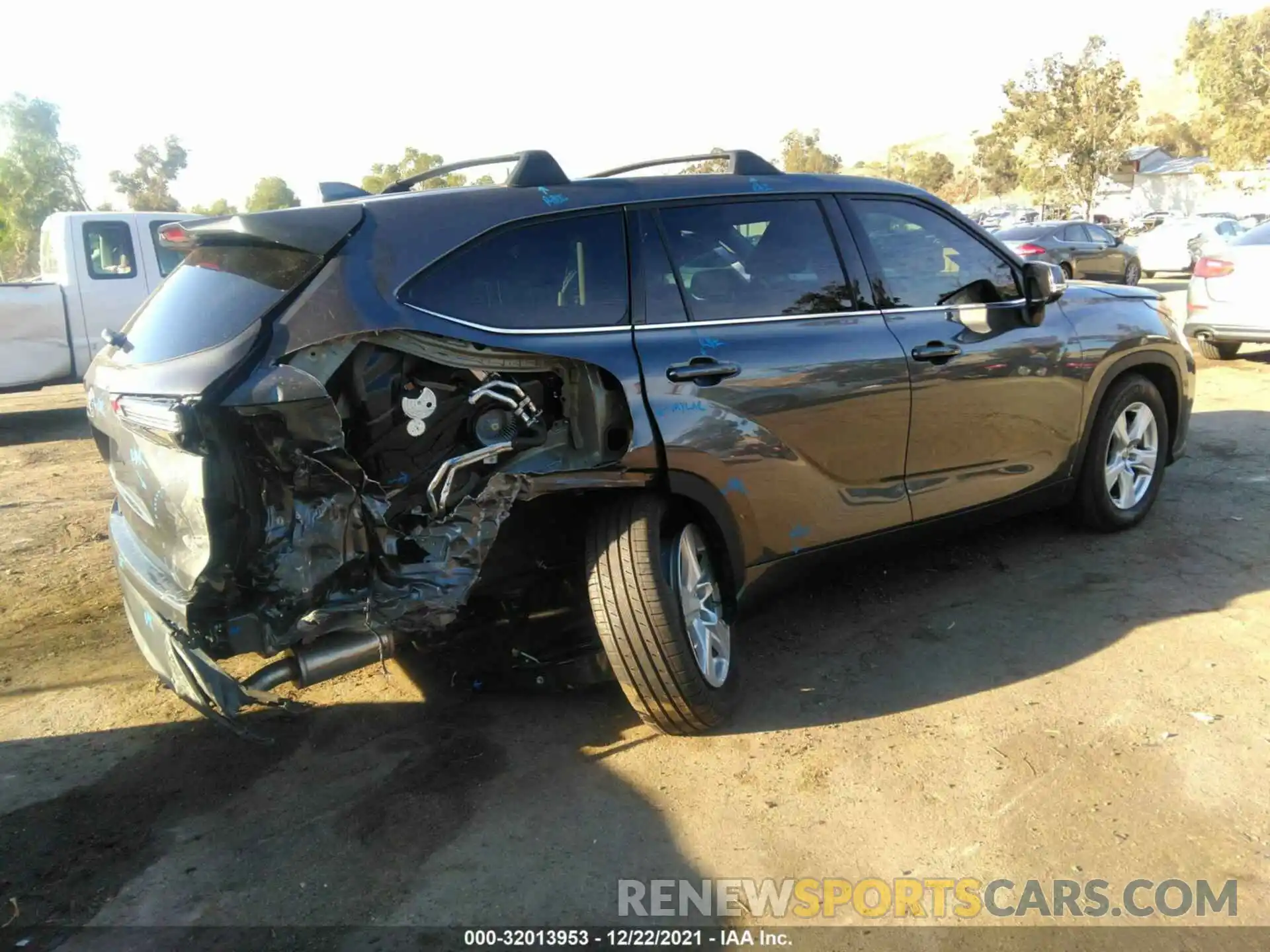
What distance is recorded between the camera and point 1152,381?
200 inches

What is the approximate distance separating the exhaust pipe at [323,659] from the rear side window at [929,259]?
2484 millimetres

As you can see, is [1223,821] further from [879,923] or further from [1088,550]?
[1088,550]

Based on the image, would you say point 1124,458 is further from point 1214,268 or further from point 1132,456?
point 1214,268

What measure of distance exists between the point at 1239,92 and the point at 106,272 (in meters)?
53.2

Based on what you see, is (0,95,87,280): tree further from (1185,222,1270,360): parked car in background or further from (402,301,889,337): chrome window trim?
(402,301,889,337): chrome window trim

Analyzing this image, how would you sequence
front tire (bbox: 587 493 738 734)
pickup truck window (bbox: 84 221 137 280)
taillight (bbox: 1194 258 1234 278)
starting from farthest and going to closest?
pickup truck window (bbox: 84 221 137 280), taillight (bbox: 1194 258 1234 278), front tire (bbox: 587 493 738 734)

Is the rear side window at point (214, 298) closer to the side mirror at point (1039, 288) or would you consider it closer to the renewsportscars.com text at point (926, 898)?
the renewsportscars.com text at point (926, 898)

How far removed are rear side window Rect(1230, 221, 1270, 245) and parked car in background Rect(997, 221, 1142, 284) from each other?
7.18 meters

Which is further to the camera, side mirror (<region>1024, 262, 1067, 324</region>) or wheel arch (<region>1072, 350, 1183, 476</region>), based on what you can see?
wheel arch (<region>1072, 350, 1183, 476</region>)

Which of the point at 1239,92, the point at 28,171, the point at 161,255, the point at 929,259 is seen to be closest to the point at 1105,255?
the point at 161,255

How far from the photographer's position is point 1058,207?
4681 cm

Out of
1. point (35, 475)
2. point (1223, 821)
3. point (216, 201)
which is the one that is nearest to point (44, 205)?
point (216, 201)

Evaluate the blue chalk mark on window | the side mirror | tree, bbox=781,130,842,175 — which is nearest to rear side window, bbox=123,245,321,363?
the blue chalk mark on window

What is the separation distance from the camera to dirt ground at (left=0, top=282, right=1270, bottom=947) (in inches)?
105
